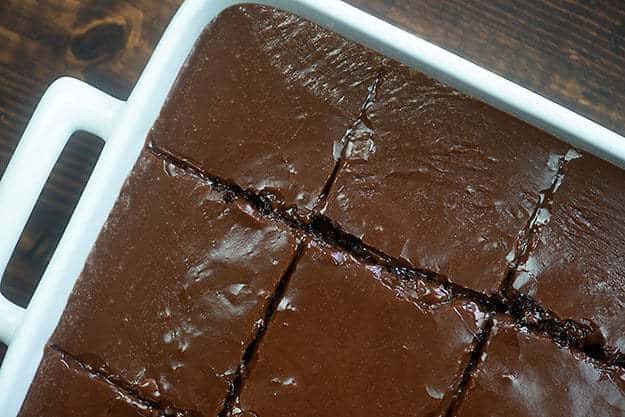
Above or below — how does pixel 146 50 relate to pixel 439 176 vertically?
above

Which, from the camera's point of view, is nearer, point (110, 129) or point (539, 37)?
point (110, 129)

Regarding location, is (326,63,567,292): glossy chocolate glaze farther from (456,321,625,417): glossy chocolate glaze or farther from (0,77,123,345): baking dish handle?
(0,77,123,345): baking dish handle

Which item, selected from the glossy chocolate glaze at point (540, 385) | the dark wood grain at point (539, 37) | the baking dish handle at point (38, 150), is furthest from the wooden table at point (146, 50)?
the glossy chocolate glaze at point (540, 385)

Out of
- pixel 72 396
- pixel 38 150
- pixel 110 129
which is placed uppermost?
pixel 110 129

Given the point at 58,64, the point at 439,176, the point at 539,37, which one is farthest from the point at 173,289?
the point at 539,37

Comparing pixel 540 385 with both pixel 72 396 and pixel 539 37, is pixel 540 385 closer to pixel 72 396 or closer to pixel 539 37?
pixel 539 37

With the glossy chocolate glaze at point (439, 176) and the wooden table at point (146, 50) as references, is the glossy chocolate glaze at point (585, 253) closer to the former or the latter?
the glossy chocolate glaze at point (439, 176)

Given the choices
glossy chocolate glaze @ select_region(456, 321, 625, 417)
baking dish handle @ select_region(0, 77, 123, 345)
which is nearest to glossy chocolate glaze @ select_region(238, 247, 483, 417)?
glossy chocolate glaze @ select_region(456, 321, 625, 417)

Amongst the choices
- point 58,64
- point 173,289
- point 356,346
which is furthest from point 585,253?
point 58,64
